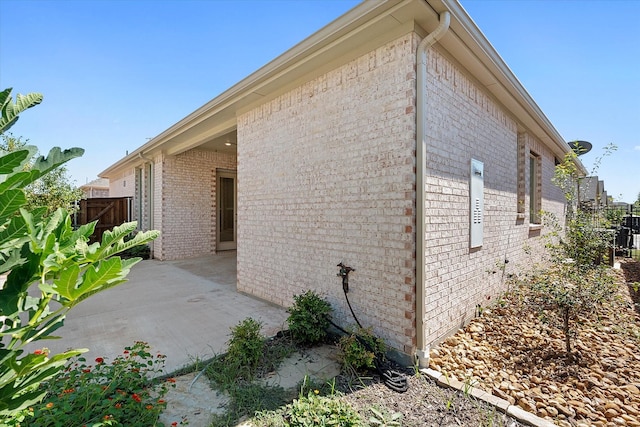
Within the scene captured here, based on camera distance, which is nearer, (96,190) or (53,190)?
(53,190)

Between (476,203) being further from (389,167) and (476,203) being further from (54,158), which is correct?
(54,158)

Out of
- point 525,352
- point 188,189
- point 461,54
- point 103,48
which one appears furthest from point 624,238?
point 103,48

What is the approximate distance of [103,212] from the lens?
1045 cm

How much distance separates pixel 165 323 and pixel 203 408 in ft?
7.06

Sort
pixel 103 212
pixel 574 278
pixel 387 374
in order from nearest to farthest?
pixel 387 374 < pixel 574 278 < pixel 103 212

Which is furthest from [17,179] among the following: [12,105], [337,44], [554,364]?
[554,364]

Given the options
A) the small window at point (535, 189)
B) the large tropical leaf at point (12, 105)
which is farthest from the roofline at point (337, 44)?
the large tropical leaf at point (12, 105)

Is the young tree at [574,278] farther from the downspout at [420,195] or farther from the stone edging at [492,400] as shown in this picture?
the downspout at [420,195]

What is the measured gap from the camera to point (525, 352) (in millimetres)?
3305

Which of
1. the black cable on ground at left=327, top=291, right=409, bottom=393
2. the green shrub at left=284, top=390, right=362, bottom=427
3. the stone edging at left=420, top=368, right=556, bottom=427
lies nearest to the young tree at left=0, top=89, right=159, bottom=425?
the green shrub at left=284, top=390, right=362, bottom=427

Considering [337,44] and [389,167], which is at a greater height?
[337,44]

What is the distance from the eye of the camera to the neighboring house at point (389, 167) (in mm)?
3031

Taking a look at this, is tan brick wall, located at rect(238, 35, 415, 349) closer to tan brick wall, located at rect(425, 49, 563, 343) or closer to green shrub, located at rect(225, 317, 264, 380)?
tan brick wall, located at rect(425, 49, 563, 343)

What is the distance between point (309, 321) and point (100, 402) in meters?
1.99
